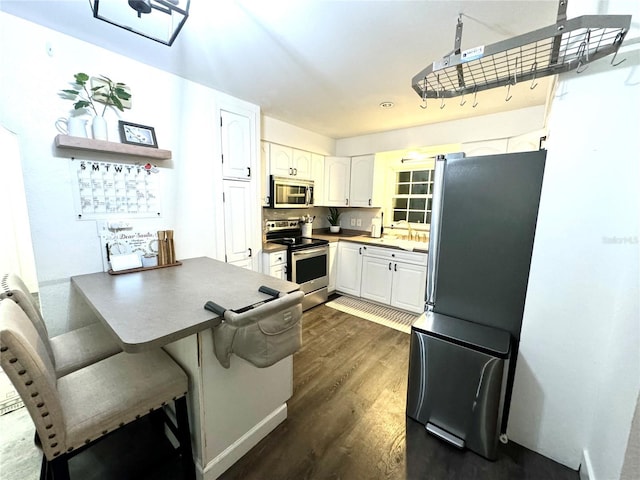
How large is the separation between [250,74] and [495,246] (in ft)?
7.20

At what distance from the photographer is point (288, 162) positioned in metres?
3.41

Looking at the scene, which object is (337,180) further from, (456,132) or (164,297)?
(164,297)

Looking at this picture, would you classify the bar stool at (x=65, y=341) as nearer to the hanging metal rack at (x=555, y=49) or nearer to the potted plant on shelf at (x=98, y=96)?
the potted plant on shelf at (x=98, y=96)

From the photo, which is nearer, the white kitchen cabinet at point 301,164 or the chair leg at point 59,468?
the chair leg at point 59,468

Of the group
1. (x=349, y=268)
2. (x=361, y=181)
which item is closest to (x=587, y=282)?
(x=349, y=268)

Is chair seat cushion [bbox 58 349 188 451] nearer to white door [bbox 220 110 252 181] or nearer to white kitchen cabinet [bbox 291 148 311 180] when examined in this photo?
white door [bbox 220 110 252 181]

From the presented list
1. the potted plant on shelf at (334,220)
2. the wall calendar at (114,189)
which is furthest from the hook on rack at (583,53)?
the potted plant on shelf at (334,220)

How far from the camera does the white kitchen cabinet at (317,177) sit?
378 centimetres

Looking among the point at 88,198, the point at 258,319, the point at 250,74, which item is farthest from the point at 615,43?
the point at 88,198

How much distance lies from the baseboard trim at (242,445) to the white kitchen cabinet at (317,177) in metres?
2.83

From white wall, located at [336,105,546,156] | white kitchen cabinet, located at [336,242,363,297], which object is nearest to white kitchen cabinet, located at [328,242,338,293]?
white kitchen cabinet, located at [336,242,363,297]

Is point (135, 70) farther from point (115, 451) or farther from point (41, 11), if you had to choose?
point (115, 451)

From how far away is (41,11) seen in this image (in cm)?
145

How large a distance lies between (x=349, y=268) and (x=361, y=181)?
1.33 m
